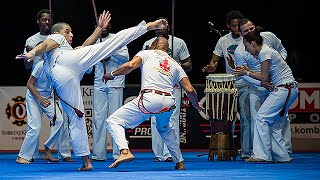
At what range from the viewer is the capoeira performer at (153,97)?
36.4 feet

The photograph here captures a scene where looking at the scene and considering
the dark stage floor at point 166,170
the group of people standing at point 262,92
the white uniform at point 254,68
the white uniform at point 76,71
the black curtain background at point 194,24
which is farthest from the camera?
the black curtain background at point 194,24

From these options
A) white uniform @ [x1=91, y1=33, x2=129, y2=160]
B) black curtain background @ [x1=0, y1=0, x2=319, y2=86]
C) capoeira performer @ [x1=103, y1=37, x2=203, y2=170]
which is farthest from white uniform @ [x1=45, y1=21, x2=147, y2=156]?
black curtain background @ [x1=0, y1=0, x2=319, y2=86]

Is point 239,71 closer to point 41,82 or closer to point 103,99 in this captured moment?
point 103,99

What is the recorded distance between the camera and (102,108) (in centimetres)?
1363

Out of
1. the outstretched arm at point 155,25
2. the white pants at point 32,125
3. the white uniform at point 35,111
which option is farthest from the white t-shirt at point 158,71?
the white pants at point 32,125

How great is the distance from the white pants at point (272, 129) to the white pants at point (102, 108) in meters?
2.25

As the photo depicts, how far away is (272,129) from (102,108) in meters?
2.68

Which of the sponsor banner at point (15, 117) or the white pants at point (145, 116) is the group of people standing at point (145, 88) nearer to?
the white pants at point (145, 116)

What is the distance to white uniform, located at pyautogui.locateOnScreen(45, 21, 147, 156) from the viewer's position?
11203 millimetres

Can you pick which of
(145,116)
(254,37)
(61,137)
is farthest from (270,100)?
(61,137)

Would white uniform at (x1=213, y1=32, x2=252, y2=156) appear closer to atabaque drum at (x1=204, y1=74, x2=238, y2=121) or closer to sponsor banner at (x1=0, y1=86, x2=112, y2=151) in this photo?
atabaque drum at (x1=204, y1=74, x2=238, y2=121)

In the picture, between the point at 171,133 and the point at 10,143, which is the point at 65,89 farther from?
the point at 10,143

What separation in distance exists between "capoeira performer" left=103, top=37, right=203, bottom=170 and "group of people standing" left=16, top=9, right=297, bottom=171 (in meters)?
0.01

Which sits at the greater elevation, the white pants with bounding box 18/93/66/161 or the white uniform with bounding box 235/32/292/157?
the white uniform with bounding box 235/32/292/157
